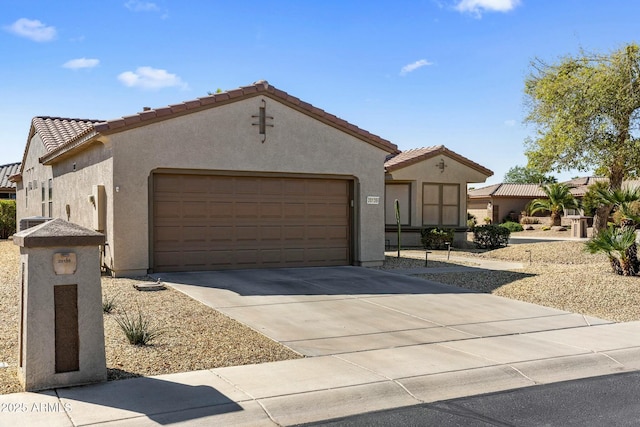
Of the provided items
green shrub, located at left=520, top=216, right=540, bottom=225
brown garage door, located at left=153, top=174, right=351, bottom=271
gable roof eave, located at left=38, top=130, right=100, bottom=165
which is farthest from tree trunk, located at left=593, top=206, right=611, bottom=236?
green shrub, located at left=520, top=216, right=540, bottom=225

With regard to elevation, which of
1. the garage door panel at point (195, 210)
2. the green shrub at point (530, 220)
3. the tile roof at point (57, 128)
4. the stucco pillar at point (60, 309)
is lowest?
the stucco pillar at point (60, 309)

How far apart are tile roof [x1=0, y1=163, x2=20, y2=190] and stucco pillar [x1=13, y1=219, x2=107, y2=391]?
35804 millimetres

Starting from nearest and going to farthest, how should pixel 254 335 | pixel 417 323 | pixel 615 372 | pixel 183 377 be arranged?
pixel 183 377 < pixel 615 372 < pixel 254 335 < pixel 417 323

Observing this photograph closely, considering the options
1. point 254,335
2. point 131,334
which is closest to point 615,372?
point 254,335

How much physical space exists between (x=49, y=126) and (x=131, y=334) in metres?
19.2

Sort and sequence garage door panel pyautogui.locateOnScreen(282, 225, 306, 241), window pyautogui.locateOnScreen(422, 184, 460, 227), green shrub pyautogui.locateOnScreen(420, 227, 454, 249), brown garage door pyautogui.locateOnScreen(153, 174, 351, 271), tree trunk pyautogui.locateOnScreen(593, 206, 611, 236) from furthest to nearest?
window pyautogui.locateOnScreen(422, 184, 460, 227)
tree trunk pyautogui.locateOnScreen(593, 206, 611, 236)
green shrub pyautogui.locateOnScreen(420, 227, 454, 249)
garage door panel pyautogui.locateOnScreen(282, 225, 306, 241)
brown garage door pyautogui.locateOnScreen(153, 174, 351, 271)

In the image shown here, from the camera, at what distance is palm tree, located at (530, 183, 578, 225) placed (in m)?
44.1

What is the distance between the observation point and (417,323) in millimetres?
10141

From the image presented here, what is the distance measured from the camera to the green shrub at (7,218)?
105 feet

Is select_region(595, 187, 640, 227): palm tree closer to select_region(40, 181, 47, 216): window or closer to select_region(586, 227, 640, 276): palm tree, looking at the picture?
select_region(586, 227, 640, 276): palm tree

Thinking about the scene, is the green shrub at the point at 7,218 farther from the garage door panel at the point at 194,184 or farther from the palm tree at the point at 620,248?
the palm tree at the point at 620,248

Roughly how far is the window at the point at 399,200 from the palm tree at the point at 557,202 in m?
23.3

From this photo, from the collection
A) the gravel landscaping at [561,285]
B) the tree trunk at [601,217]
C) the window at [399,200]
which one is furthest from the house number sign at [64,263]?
the tree trunk at [601,217]

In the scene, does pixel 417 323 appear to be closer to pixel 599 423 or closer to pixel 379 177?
pixel 599 423
